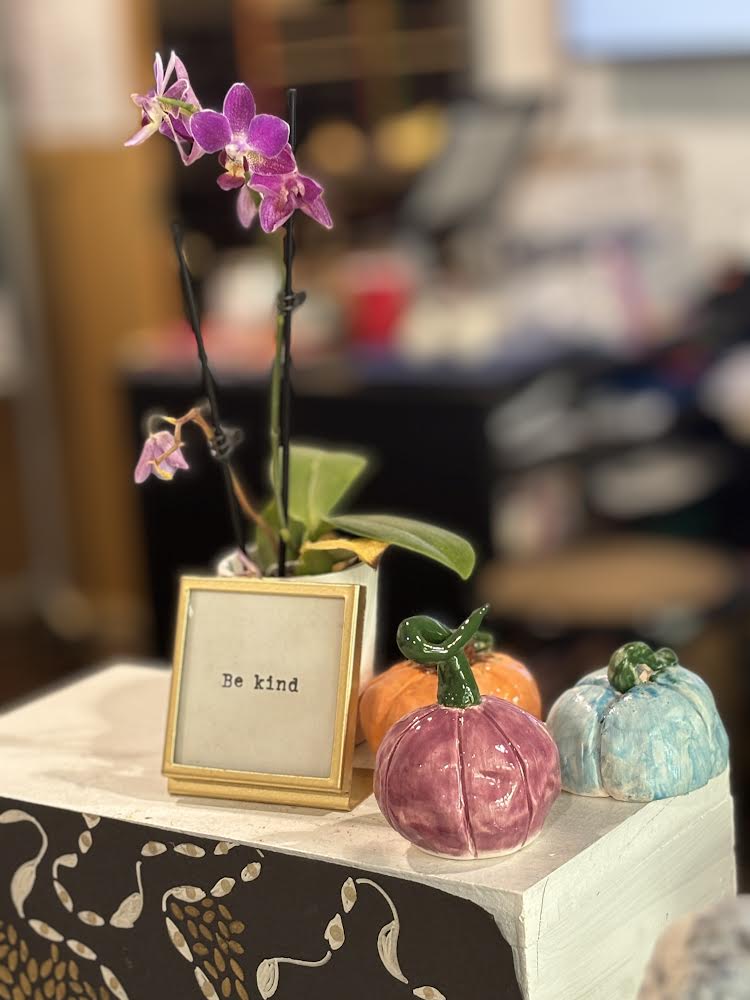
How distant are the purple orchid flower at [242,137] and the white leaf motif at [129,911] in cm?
46

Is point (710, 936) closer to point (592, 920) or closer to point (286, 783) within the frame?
point (592, 920)

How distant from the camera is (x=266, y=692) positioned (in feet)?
3.30

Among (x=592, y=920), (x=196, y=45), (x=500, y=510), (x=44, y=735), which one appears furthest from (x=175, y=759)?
(x=196, y=45)

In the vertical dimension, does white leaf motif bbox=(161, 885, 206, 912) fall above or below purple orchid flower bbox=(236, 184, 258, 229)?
below

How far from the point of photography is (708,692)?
99 cm

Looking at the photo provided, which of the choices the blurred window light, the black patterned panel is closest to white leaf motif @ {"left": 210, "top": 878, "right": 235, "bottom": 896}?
the black patterned panel

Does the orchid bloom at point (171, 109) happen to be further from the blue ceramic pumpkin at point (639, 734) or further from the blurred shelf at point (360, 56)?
the blurred shelf at point (360, 56)

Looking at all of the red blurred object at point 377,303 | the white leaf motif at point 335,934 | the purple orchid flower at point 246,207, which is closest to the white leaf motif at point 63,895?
the white leaf motif at point 335,934

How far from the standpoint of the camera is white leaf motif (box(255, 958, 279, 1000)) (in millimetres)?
965

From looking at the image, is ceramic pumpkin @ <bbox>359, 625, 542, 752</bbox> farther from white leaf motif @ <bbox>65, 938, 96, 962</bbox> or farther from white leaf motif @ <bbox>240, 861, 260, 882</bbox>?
white leaf motif @ <bbox>65, 938, 96, 962</bbox>

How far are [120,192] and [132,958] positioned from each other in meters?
3.57

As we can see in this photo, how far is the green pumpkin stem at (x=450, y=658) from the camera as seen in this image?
923 mm

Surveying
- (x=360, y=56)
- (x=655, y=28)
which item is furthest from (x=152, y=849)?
(x=360, y=56)

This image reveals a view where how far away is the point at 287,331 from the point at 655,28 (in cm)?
267
